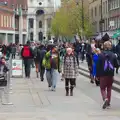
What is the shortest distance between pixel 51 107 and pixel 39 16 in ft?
543

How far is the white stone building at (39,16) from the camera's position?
176 meters

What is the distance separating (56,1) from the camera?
178125 mm

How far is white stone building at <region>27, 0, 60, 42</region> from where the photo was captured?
578ft

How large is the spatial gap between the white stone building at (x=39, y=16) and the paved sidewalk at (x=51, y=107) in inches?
6164

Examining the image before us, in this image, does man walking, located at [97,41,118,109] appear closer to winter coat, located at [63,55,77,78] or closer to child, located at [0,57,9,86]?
child, located at [0,57,9,86]

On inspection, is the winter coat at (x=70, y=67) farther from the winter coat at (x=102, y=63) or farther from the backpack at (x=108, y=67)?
the backpack at (x=108, y=67)

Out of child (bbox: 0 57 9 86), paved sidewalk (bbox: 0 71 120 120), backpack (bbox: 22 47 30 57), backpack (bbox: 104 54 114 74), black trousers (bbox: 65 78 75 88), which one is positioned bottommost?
paved sidewalk (bbox: 0 71 120 120)

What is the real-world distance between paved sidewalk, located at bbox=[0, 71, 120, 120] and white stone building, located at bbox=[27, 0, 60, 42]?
156561 millimetres

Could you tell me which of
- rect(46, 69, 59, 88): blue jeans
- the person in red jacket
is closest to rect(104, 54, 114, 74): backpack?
rect(46, 69, 59, 88): blue jeans

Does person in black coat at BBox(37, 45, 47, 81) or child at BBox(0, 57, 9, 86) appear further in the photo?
person in black coat at BBox(37, 45, 47, 81)

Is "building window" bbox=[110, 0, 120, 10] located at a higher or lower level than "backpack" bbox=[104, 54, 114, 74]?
A: higher

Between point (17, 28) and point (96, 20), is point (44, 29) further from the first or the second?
point (96, 20)

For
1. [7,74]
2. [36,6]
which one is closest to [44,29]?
[36,6]

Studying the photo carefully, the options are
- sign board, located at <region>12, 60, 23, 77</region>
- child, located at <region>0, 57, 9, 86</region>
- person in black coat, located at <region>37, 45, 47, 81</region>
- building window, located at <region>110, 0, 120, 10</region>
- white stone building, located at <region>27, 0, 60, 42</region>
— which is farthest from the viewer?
white stone building, located at <region>27, 0, 60, 42</region>
